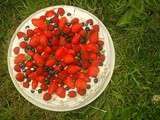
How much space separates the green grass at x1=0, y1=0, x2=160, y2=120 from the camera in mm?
1815

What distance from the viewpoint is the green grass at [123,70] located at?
1.82 m

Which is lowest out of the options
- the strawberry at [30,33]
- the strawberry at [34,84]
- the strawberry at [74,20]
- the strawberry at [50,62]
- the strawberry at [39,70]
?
the strawberry at [34,84]

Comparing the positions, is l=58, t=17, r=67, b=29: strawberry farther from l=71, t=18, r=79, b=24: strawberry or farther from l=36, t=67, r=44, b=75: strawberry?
l=36, t=67, r=44, b=75: strawberry

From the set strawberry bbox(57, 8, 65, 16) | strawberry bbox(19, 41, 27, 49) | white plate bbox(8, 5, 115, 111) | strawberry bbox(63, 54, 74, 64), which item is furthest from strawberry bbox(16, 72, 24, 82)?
strawberry bbox(57, 8, 65, 16)

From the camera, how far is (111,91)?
1835 mm

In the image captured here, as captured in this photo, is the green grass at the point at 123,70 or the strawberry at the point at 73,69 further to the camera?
the green grass at the point at 123,70

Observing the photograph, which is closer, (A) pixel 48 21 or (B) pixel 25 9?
(A) pixel 48 21

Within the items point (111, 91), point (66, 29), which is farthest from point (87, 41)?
point (111, 91)

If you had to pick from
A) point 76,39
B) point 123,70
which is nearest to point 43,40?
point 76,39

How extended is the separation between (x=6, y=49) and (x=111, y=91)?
553 millimetres

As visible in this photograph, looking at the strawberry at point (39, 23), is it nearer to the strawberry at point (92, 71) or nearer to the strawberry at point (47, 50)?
the strawberry at point (47, 50)

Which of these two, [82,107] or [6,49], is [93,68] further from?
[6,49]

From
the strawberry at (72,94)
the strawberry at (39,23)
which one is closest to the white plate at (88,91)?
the strawberry at (72,94)

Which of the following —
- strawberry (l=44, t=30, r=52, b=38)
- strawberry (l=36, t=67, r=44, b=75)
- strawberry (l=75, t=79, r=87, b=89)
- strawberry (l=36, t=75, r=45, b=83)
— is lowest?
strawberry (l=75, t=79, r=87, b=89)
